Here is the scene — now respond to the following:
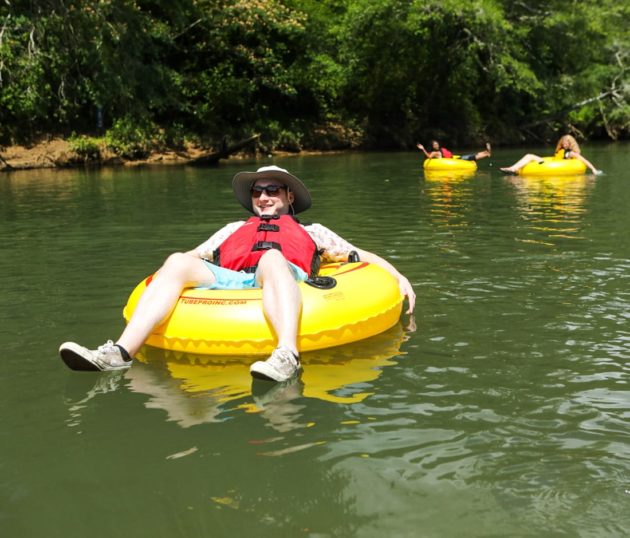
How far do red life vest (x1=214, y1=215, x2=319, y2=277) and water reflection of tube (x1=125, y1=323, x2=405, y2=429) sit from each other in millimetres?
626

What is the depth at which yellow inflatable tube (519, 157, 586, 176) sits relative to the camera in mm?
14305

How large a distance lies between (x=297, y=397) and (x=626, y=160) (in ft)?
59.6

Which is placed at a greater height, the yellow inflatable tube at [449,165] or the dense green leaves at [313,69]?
the dense green leaves at [313,69]

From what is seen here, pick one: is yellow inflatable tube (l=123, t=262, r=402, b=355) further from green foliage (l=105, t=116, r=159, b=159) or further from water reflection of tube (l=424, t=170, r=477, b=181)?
green foliage (l=105, t=116, r=159, b=159)

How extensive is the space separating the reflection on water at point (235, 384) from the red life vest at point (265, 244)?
628mm

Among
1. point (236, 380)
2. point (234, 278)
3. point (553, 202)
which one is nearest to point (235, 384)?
point (236, 380)

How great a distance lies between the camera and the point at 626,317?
4.52m

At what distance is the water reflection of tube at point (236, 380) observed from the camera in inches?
130

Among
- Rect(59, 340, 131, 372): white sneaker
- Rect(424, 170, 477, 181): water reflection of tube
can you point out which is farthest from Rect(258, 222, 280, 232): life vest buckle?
Rect(424, 170, 477, 181): water reflection of tube

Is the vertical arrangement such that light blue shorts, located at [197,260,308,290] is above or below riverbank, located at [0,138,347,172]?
above

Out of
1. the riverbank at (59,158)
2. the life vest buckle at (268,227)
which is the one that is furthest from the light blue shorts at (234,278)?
the riverbank at (59,158)

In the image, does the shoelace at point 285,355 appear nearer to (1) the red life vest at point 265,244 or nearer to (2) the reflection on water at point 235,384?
(2) the reflection on water at point 235,384

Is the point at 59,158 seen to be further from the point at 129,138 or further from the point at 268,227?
the point at 268,227

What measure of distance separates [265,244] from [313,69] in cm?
2399
